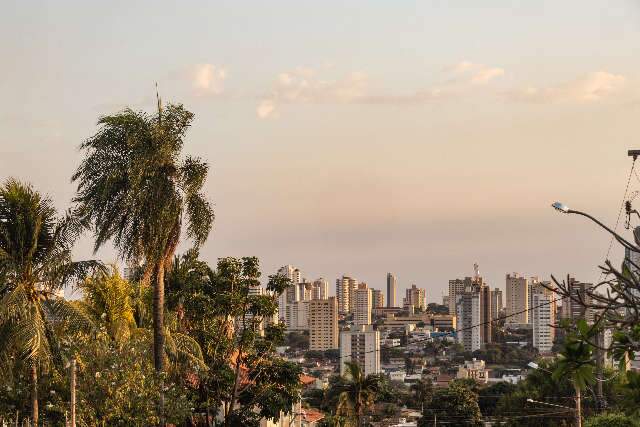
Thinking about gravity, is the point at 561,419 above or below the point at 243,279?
below

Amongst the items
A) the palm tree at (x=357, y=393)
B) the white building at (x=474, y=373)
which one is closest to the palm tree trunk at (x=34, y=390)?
the palm tree at (x=357, y=393)

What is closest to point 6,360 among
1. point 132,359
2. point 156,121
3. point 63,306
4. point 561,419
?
point 63,306

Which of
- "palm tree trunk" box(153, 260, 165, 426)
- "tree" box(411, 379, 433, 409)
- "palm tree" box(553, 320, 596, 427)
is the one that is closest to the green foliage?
"palm tree trunk" box(153, 260, 165, 426)

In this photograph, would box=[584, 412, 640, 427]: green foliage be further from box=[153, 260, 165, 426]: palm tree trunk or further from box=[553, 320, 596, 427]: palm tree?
box=[553, 320, 596, 427]: palm tree

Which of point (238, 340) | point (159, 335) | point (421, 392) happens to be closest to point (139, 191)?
point (159, 335)

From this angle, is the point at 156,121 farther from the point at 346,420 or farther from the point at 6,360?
the point at 346,420

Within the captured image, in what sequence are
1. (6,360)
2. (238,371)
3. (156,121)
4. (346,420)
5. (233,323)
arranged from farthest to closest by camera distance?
(346,420) → (233,323) → (238,371) → (156,121) → (6,360)
